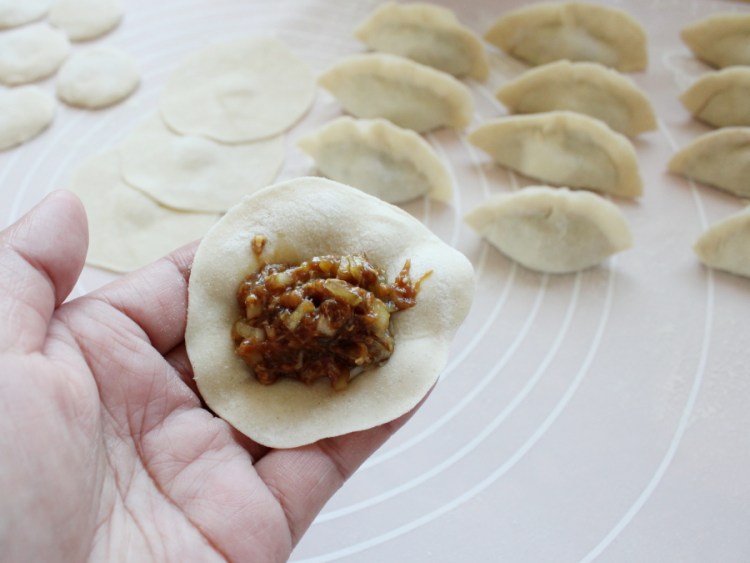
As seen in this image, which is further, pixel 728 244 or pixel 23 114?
pixel 23 114

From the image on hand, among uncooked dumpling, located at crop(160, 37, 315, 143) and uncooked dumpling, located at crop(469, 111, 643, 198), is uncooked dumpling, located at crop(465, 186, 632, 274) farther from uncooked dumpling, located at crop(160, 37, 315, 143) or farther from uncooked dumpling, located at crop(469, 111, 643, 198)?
uncooked dumpling, located at crop(160, 37, 315, 143)

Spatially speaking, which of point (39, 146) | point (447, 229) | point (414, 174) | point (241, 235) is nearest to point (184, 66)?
point (39, 146)

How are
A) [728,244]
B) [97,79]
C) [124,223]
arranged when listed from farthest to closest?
1. [97,79]
2. [124,223]
3. [728,244]

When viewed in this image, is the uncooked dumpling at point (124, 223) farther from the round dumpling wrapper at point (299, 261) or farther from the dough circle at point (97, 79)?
the round dumpling wrapper at point (299, 261)

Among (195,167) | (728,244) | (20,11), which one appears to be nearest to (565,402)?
(728,244)

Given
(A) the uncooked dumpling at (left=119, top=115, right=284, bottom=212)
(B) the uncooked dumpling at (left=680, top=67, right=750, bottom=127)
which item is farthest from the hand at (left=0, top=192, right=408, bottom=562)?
(B) the uncooked dumpling at (left=680, top=67, right=750, bottom=127)

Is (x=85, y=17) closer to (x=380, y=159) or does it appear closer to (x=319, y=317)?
(x=380, y=159)

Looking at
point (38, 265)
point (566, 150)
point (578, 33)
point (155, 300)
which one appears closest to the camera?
point (38, 265)
